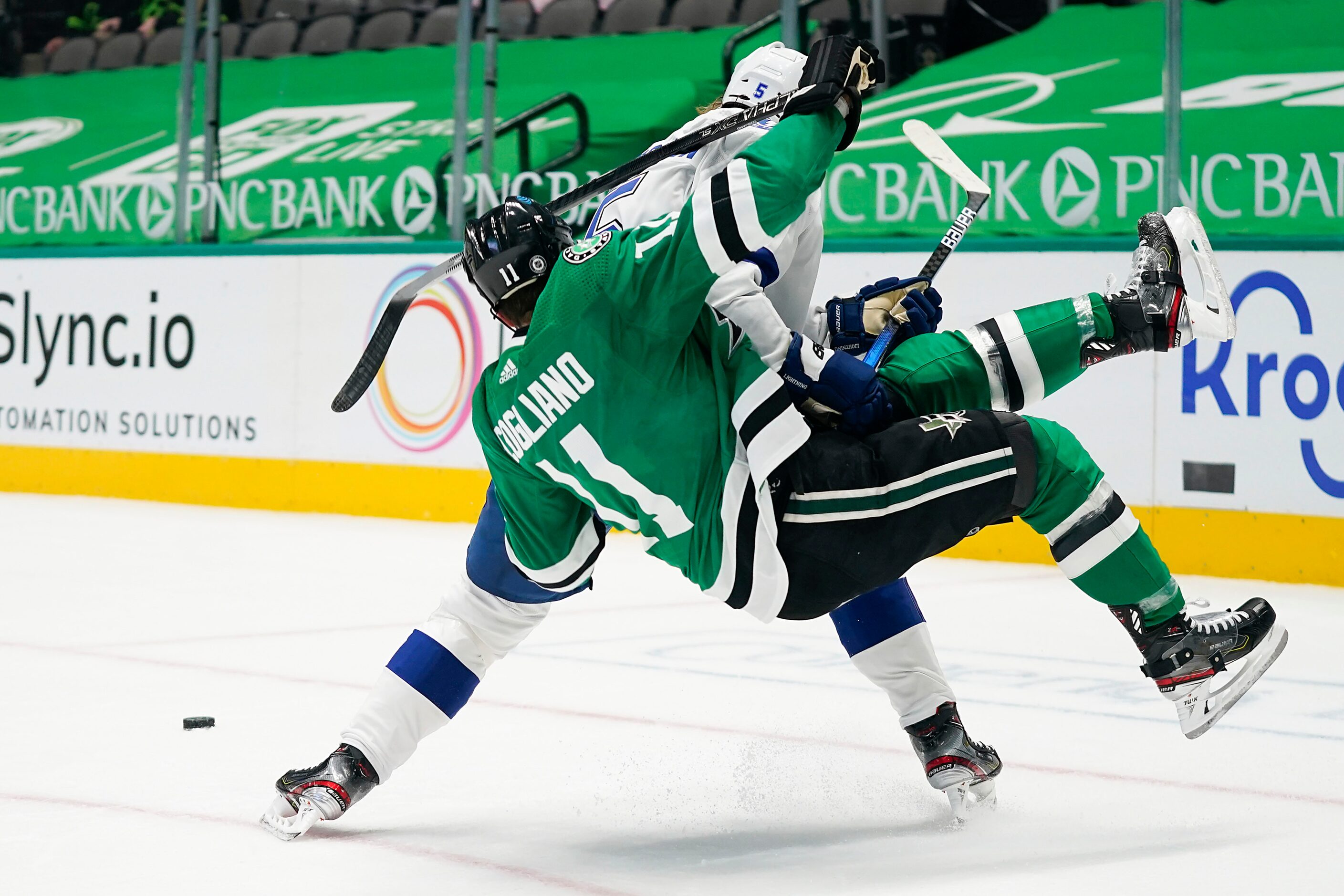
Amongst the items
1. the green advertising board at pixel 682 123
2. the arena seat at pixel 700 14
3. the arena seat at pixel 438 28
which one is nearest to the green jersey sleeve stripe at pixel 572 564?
the green advertising board at pixel 682 123

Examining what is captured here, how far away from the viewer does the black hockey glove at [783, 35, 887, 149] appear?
2051 millimetres

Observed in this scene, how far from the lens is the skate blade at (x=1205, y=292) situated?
227 cm

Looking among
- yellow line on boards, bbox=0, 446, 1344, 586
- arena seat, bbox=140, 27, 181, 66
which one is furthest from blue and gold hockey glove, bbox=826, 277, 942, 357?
arena seat, bbox=140, 27, 181, 66

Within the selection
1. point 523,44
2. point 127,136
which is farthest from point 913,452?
point 127,136

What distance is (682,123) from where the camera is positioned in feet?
24.1

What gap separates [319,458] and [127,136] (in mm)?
2646

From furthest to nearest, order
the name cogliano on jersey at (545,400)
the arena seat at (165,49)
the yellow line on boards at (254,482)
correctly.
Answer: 1. the arena seat at (165,49)
2. the yellow line on boards at (254,482)
3. the name cogliano on jersey at (545,400)

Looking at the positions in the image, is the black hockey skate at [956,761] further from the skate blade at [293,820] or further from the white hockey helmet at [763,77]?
the white hockey helmet at [763,77]

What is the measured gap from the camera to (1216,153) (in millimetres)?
5547

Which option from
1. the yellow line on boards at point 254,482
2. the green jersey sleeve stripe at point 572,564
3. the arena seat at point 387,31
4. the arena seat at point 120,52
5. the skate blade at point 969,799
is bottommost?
the yellow line on boards at point 254,482

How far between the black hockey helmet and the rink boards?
142 inches

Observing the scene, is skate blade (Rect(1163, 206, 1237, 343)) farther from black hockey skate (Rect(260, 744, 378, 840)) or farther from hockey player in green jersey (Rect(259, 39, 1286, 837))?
black hockey skate (Rect(260, 744, 378, 840))

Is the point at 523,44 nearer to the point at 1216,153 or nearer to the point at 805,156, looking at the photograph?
the point at 1216,153

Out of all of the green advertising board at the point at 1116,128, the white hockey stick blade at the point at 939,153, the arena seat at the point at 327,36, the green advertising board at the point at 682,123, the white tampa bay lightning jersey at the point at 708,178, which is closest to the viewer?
the white tampa bay lightning jersey at the point at 708,178
